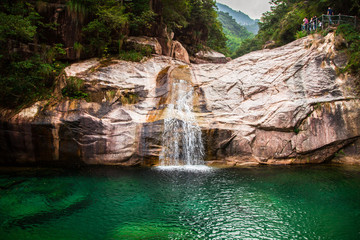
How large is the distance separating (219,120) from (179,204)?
639 centimetres

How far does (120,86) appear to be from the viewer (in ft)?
44.8

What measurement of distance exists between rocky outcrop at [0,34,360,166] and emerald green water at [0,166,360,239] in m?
1.37

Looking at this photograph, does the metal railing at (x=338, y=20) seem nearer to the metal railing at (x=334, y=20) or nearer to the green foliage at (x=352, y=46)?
the metal railing at (x=334, y=20)

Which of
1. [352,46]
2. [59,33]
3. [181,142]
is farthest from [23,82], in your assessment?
[352,46]

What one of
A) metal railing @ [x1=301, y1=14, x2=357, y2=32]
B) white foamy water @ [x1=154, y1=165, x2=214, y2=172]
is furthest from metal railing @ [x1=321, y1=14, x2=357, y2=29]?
white foamy water @ [x1=154, y1=165, x2=214, y2=172]

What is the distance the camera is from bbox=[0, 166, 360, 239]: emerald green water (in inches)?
229

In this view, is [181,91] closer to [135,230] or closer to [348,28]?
[135,230]

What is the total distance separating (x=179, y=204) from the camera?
24.2 feet

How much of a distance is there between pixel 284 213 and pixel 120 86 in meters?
10.9

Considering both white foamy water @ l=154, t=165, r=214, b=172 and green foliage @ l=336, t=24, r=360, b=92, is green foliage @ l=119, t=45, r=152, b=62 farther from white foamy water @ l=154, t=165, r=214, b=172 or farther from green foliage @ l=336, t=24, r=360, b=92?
green foliage @ l=336, t=24, r=360, b=92

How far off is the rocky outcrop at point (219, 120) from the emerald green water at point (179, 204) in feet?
4.49

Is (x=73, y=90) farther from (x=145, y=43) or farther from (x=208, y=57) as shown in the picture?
(x=208, y=57)

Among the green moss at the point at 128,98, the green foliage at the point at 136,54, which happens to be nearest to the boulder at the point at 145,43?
the green foliage at the point at 136,54

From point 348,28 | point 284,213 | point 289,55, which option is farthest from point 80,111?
point 348,28
